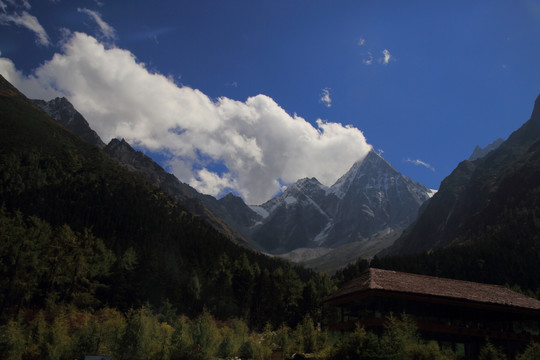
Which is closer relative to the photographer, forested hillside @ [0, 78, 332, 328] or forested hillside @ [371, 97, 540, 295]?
forested hillside @ [0, 78, 332, 328]

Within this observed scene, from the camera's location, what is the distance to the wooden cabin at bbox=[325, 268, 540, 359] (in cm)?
3453

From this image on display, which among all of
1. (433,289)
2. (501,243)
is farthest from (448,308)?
(501,243)

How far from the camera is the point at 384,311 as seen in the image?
35938mm

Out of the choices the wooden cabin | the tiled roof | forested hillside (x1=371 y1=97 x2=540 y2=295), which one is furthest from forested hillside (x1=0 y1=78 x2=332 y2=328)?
the wooden cabin

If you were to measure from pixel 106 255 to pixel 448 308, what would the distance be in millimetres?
62527

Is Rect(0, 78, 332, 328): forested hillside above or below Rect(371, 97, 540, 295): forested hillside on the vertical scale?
below

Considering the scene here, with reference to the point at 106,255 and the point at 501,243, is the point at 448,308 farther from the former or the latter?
the point at 501,243

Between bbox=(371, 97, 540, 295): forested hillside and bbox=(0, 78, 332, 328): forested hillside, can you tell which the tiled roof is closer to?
bbox=(371, 97, 540, 295): forested hillside

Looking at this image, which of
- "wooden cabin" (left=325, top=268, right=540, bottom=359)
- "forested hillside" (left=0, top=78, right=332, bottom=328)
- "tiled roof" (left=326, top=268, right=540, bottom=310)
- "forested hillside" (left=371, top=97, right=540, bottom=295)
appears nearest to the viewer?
"tiled roof" (left=326, top=268, right=540, bottom=310)

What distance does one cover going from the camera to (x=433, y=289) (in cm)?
3572

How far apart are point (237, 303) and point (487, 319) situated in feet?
178

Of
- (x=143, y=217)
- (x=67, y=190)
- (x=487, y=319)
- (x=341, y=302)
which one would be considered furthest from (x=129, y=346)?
(x=67, y=190)

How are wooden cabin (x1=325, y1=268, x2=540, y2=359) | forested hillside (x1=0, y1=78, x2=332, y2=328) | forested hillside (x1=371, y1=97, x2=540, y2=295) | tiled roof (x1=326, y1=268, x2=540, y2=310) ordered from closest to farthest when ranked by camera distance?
tiled roof (x1=326, y1=268, x2=540, y2=310) < wooden cabin (x1=325, y1=268, x2=540, y2=359) < forested hillside (x1=0, y1=78, x2=332, y2=328) < forested hillside (x1=371, y1=97, x2=540, y2=295)

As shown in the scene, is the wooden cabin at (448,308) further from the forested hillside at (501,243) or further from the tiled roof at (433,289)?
the forested hillside at (501,243)
